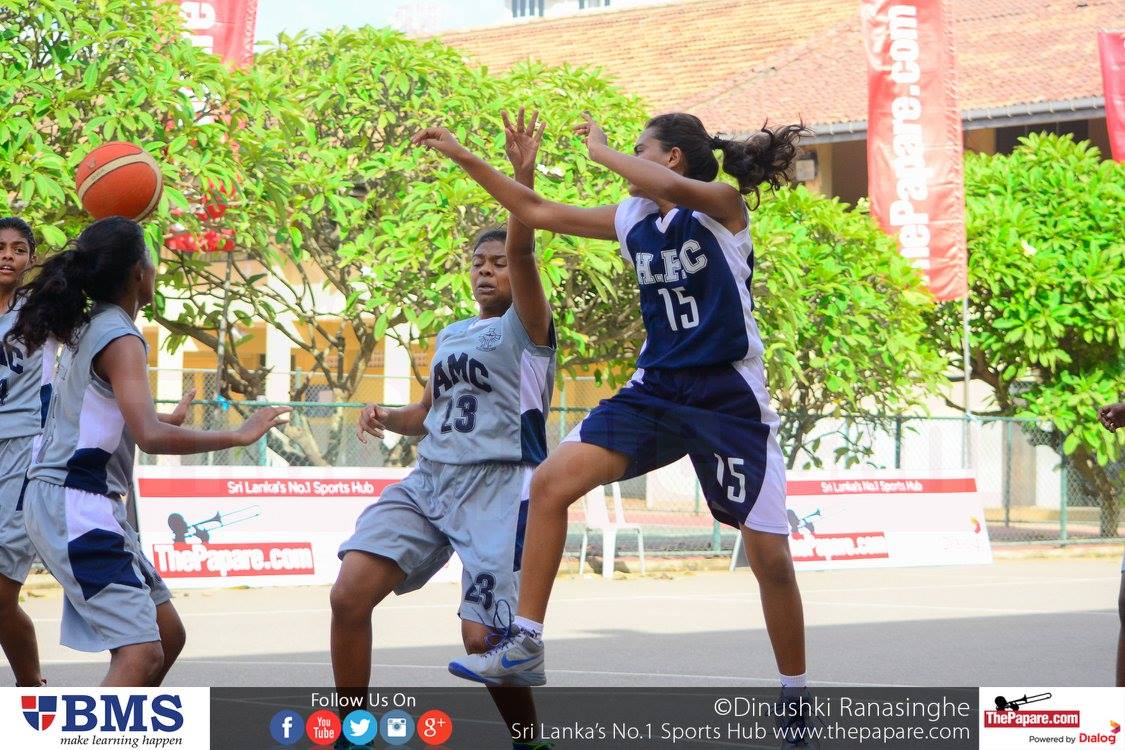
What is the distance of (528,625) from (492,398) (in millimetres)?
992

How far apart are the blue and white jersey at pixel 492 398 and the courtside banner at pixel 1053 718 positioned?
1.87 m

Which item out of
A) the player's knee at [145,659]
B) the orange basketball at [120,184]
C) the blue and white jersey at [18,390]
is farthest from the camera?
the orange basketball at [120,184]

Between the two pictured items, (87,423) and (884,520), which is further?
(884,520)

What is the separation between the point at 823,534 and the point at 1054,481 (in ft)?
33.1

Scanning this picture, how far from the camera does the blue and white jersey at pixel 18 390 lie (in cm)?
672

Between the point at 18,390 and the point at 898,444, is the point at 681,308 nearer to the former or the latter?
the point at 18,390

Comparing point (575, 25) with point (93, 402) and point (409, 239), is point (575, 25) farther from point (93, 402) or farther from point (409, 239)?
point (93, 402)

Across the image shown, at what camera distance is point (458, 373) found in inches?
230

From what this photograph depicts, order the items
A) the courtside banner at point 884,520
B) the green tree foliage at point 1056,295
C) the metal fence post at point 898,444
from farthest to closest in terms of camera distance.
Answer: the green tree foliage at point 1056,295 → the metal fence post at point 898,444 → the courtside banner at point 884,520

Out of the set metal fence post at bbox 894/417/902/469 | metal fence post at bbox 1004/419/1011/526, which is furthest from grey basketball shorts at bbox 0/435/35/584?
metal fence post at bbox 1004/419/1011/526

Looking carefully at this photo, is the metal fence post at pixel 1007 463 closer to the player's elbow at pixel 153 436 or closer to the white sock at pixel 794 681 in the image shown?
the white sock at pixel 794 681

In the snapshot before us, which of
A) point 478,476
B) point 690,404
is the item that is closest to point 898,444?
point 478,476

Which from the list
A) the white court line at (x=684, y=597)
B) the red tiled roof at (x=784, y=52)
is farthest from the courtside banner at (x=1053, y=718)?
the red tiled roof at (x=784, y=52)

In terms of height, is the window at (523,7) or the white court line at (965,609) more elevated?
the window at (523,7)
